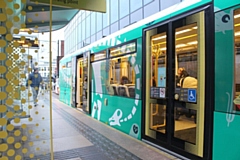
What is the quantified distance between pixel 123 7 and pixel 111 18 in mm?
1444

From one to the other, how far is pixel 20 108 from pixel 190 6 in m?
2.96

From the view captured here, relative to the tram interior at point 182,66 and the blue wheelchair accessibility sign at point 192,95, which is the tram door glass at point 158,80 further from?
the blue wheelchair accessibility sign at point 192,95

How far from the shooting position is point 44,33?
2.37 metres

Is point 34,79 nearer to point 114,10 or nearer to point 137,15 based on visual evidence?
point 137,15

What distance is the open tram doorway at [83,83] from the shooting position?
7.75 m

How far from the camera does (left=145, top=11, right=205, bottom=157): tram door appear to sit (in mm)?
3197

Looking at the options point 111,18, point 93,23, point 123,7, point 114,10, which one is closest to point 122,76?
point 123,7

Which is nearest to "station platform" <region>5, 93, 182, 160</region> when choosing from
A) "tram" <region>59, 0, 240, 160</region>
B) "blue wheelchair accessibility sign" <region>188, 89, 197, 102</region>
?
"tram" <region>59, 0, 240, 160</region>

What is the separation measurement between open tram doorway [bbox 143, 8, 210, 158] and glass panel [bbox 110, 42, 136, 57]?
1.75 ft

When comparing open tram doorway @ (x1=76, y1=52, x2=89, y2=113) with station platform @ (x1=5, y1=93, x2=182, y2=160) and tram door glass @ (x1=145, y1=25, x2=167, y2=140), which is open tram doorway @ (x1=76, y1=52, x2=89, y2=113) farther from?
tram door glass @ (x1=145, y1=25, x2=167, y2=140)

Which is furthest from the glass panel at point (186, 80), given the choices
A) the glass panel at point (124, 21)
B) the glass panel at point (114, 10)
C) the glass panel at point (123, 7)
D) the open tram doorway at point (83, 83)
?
the glass panel at point (114, 10)

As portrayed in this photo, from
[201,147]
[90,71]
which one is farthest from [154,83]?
[90,71]

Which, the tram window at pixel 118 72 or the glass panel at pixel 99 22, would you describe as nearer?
the tram window at pixel 118 72

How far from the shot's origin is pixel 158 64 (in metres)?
4.08
